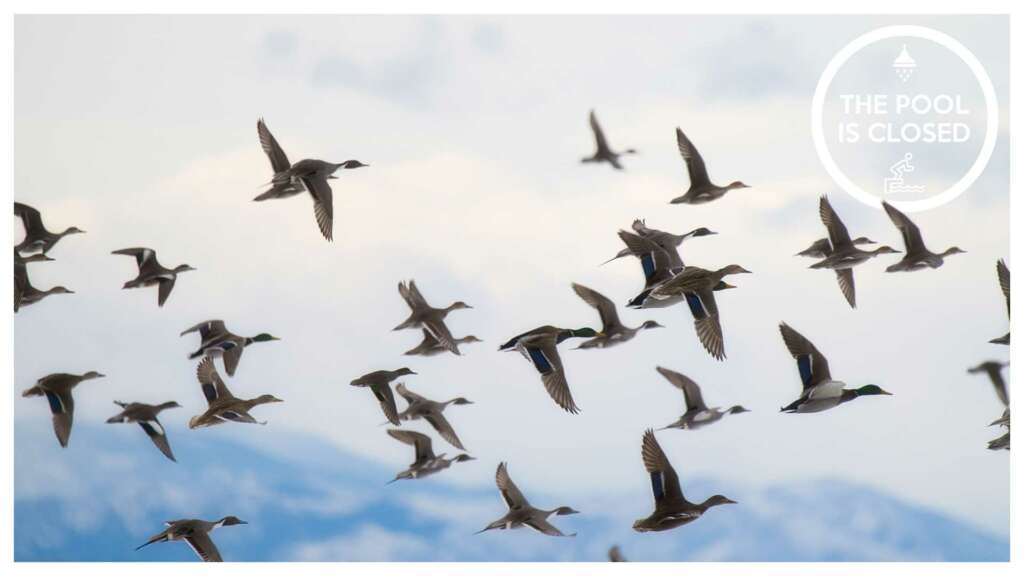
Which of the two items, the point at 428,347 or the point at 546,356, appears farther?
the point at 428,347

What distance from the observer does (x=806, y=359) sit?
→ 456 inches

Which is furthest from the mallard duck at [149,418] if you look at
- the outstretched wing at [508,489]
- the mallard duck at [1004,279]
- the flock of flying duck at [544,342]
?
the mallard duck at [1004,279]

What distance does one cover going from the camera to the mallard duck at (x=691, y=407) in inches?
514

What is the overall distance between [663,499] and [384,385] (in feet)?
11.3

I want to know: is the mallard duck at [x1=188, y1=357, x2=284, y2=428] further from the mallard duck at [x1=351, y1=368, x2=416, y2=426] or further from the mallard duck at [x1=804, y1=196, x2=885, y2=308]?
the mallard duck at [x1=804, y1=196, x2=885, y2=308]

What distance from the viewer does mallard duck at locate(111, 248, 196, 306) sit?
14.0 m

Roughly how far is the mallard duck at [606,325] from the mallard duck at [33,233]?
18.3 ft

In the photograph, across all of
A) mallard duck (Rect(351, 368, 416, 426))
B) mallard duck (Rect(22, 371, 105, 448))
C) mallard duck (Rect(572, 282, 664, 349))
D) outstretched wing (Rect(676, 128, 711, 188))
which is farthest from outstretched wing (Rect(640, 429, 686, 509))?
mallard duck (Rect(22, 371, 105, 448))

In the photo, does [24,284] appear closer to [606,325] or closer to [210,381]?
[210,381]

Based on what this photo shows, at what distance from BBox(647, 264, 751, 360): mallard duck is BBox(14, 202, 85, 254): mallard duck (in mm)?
6485

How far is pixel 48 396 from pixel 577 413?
5.26 m

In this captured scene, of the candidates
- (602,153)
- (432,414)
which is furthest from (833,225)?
(432,414)

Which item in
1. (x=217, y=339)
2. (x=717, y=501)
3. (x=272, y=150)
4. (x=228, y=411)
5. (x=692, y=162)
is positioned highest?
(x=272, y=150)
